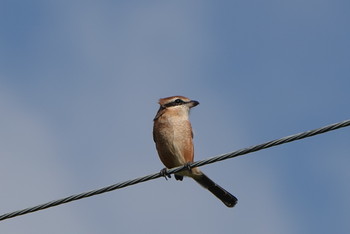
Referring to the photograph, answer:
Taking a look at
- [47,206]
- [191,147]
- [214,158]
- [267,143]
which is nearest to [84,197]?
[47,206]

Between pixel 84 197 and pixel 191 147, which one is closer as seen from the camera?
pixel 84 197

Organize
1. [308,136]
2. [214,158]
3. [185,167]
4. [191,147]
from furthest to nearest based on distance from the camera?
[191,147]
[185,167]
[214,158]
[308,136]

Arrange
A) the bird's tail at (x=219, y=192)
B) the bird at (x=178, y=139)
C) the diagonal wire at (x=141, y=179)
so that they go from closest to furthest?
1. the diagonal wire at (x=141, y=179)
2. the bird at (x=178, y=139)
3. the bird's tail at (x=219, y=192)

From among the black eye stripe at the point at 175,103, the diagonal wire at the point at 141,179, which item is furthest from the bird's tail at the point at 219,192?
the diagonal wire at the point at 141,179

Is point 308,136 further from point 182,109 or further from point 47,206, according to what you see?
point 182,109

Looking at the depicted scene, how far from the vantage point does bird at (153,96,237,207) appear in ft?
32.5

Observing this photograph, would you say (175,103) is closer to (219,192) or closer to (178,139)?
(178,139)

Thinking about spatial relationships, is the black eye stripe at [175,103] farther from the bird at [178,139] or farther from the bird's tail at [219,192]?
the bird's tail at [219,192]

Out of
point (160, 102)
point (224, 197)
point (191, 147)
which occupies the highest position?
point (160, 102)

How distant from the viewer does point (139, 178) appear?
6832mm

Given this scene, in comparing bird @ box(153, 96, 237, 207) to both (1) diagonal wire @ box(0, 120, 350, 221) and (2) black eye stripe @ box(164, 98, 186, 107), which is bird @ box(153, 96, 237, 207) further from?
→ (1) diagonal wire @ box(0, 120, 350, 221)

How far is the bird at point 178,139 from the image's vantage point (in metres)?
9.90

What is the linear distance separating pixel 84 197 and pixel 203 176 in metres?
3.79

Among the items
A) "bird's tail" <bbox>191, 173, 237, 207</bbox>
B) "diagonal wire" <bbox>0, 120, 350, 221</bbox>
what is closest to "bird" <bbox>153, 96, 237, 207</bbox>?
"bird's tail" <bbox>191, 173, 237, 207</bbox>
